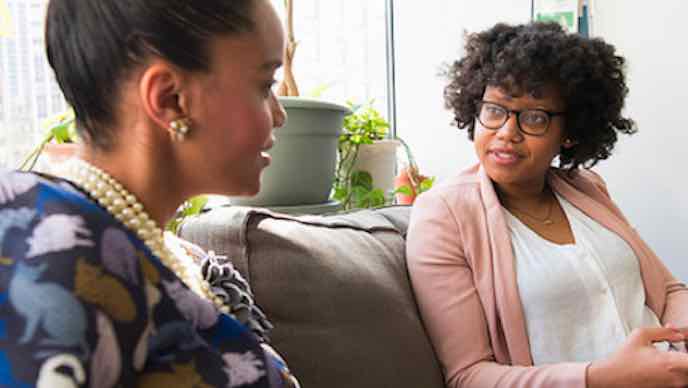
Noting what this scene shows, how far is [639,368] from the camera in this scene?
0.97 meters

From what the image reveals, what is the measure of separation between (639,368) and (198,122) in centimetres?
84

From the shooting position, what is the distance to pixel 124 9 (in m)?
0.50

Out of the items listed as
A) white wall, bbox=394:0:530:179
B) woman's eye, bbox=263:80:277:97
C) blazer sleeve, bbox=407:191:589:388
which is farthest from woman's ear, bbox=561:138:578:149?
woman's eye, bbox=263:80:277:97

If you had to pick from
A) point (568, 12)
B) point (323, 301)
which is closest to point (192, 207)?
point (323, 301)

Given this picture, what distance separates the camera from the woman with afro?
1040 millimetres

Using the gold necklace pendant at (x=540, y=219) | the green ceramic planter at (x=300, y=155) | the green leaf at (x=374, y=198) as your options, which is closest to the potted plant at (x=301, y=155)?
the green ceramic planter at (x=300, y=155)

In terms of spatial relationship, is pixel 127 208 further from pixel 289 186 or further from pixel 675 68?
pixel 675 68

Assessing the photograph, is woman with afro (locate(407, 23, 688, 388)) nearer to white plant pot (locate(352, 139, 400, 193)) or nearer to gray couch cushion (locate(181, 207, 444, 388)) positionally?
gray couch cushion (locate(181, 207, 444, 388))

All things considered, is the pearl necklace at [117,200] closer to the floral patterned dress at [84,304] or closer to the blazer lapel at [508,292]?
the floral patterned dress at [84,304]

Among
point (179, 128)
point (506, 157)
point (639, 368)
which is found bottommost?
point (639, 368)

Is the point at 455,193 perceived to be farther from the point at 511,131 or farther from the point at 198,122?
the point at 198,122

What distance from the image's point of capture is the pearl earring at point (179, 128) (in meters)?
0.52

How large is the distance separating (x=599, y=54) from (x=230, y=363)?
1.14m

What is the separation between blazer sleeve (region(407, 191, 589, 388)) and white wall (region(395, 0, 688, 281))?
1014mm
